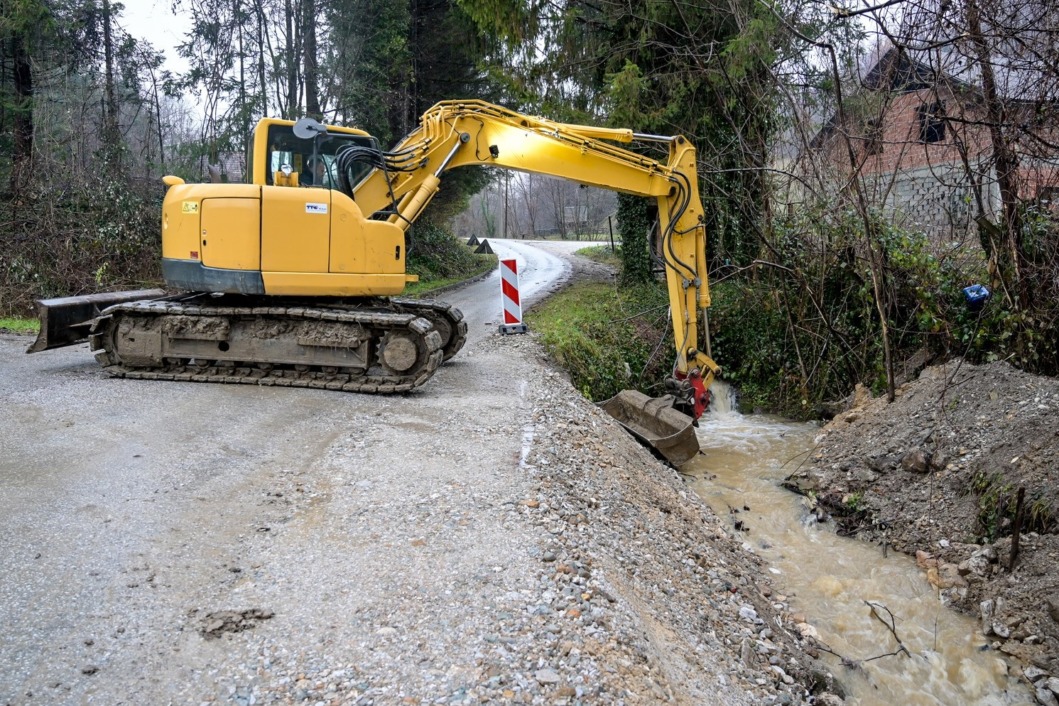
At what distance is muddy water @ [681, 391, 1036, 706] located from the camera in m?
5.29

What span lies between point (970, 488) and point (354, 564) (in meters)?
5.76

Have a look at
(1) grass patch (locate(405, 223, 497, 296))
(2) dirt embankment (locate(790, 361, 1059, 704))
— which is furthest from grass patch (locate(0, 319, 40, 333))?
(2) dirt embankment (locate(790, 361, 1059, 704))

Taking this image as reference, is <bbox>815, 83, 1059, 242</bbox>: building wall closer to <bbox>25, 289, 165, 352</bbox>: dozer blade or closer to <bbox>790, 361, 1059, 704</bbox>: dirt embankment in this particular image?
<bbox>790, 361, 1059, 704</bbox>: dirt embankment

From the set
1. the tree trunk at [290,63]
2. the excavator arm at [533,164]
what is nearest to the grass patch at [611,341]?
the excavator arm at [533,164]

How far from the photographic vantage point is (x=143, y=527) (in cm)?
484

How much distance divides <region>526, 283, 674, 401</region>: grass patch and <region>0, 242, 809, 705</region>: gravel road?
377 cm

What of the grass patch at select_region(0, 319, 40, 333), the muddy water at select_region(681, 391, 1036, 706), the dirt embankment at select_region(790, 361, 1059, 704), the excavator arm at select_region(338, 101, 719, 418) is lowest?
the muddy water at select_region(681, 391, 1036, 706)

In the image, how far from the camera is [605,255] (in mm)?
31641

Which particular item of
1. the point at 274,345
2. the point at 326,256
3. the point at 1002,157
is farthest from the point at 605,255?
the point at 1002,157

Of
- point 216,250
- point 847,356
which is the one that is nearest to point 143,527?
point 216,250

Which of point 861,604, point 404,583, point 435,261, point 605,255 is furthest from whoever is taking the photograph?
point 605,255

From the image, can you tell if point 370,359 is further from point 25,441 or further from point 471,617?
point 471,617

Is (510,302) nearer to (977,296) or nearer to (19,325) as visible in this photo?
(977,296)

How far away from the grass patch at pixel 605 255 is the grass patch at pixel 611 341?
1140cm
